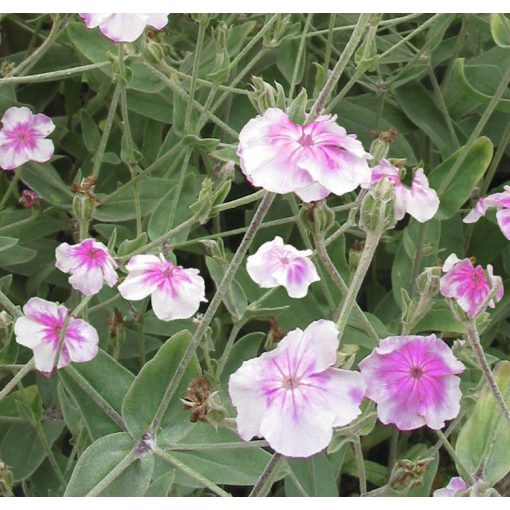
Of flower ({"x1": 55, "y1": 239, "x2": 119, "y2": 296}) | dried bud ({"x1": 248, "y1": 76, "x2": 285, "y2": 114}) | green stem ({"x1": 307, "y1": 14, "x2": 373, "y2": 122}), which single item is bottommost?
flower ({"x1": 55, "y1": 239, "x2": 119, "y2": 296})

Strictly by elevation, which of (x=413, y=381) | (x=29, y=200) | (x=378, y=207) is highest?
(x=378, y=207)

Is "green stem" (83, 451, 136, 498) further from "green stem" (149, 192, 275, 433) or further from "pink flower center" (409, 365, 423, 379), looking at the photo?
"pink flower center" (409, 365, 423, 379)

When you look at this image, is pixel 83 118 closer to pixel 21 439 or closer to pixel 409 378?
pixel 21 439

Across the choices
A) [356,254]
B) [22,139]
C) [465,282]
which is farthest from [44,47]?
[465,282]

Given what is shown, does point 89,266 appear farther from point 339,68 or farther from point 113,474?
point 339,68

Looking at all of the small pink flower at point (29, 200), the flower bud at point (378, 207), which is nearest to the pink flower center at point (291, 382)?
the flower bud at point (378, 207)

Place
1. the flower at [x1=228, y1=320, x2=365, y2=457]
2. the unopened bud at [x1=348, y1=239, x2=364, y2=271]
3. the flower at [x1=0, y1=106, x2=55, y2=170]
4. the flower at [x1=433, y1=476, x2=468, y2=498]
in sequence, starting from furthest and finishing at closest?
1. the flower at [x1=0, y1=106, x2=55, y2=170]
2. the unopened bud at [x1=348, y1=239, x2=364, y2=271]
3. the flower at [x1=433, y1=476, x2=468, y2=498]
4. the flower at [x1=228, y1=320, x2=365, y2=457]

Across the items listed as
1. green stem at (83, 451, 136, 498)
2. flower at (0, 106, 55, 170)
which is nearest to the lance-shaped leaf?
green stem at (83, 451, 136, 498)
